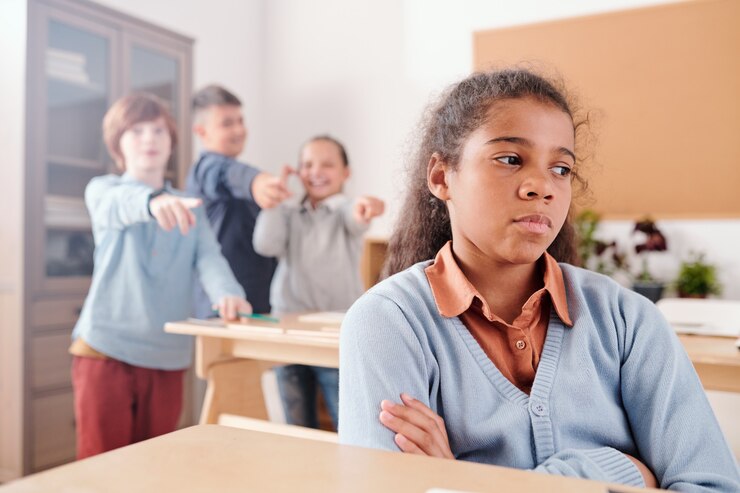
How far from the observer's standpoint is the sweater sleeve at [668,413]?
33.4 inches

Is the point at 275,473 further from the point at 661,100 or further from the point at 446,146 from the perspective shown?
the point at 661,100

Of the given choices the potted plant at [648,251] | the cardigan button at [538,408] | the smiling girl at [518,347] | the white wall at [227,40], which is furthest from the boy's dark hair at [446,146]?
the white wall at [227,40]

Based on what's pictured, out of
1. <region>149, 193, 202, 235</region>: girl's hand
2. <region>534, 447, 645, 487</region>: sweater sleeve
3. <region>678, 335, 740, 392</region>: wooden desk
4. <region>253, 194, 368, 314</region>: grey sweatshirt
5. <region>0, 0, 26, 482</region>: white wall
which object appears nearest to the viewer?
<region>534, 447, 645, 487</region>: sweater sleeve

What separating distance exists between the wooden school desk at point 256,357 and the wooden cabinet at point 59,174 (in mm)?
1244

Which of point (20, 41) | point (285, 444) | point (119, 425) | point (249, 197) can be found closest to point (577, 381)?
point (285, 444)

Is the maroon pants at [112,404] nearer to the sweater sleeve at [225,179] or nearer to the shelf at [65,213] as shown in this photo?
the sweater sleeve at [225,179]

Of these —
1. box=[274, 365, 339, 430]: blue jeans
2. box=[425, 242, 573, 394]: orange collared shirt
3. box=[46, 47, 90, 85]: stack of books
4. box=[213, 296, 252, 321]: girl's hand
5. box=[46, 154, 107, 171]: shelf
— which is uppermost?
box=[46, 47, 90, 85]: stack of books

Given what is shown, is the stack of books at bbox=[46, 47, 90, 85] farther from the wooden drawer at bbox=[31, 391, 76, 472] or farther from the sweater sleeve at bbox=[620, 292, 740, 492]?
the sweater sleeve at bbox=[620, 292, 740, 492]

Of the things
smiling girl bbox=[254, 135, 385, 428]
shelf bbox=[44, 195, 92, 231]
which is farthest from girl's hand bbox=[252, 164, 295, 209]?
shelf bbox=[44, 195, 92, 231]

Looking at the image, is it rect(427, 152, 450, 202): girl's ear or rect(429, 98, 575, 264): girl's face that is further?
rect(427, 152, 450, 202): girl's ear

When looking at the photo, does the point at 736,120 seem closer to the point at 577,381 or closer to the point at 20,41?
the point at 577,381

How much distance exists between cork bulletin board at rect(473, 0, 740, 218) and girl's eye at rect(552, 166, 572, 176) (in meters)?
2.47

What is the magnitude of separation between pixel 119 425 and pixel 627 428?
5.55ft

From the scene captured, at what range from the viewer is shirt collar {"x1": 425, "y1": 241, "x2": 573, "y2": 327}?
948mm
